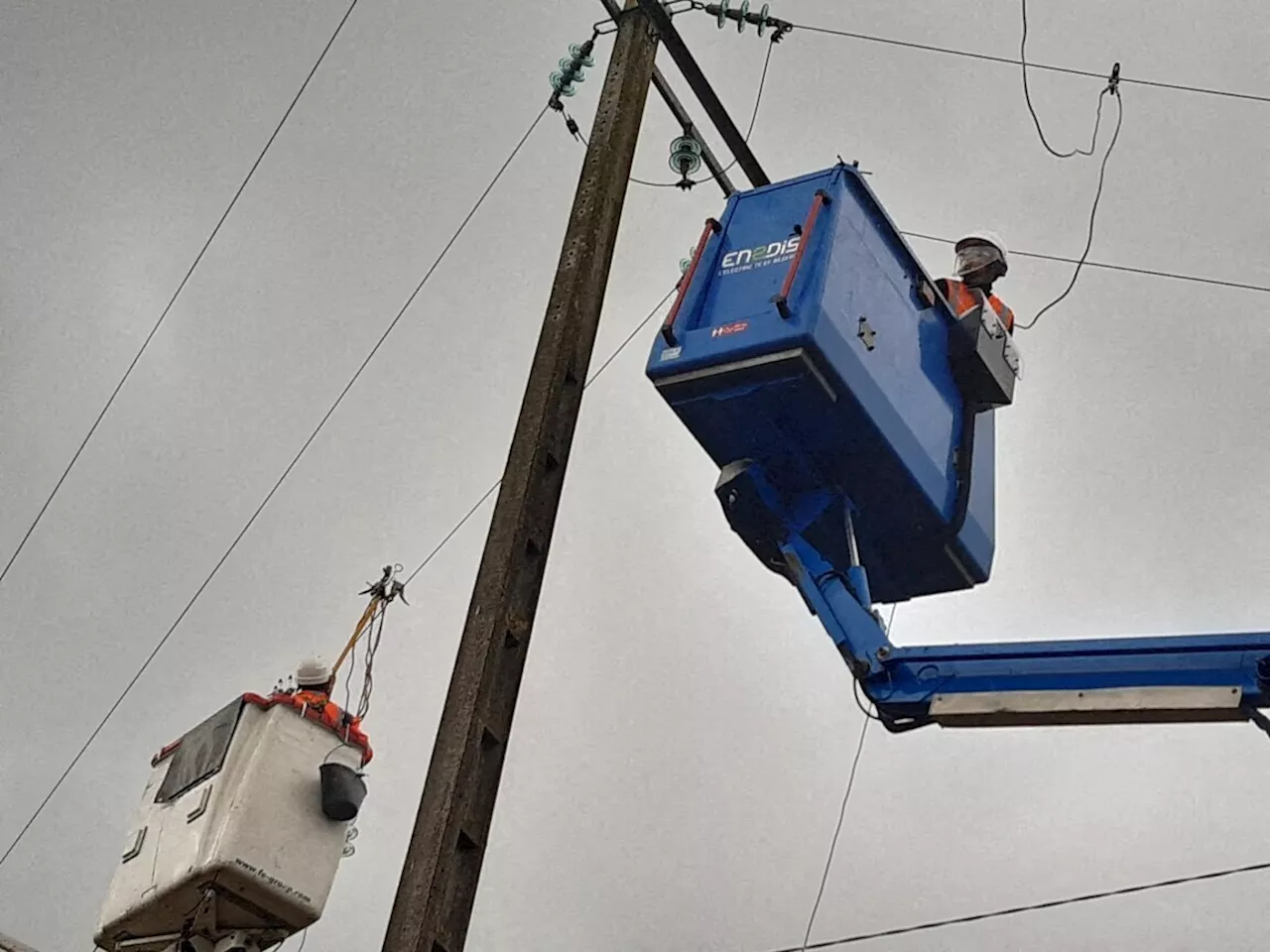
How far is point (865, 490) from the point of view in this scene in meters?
6.24

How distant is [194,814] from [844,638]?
98.7 inches

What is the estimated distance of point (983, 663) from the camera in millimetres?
5668

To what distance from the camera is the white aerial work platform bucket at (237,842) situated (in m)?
6.30

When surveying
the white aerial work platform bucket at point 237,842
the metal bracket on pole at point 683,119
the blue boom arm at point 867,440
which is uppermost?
the metal bracket on pole at point 683,119

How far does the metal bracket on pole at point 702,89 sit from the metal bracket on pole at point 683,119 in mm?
101

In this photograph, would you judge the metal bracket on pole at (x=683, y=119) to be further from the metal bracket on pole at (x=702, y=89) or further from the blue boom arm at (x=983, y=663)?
the blue boom arm at (x=983, y=663)

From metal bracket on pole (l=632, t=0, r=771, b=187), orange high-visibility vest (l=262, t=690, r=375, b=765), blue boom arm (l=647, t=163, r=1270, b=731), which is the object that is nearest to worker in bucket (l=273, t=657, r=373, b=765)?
orange high-visibility vest (l=262, t=690, r=375, b=765)

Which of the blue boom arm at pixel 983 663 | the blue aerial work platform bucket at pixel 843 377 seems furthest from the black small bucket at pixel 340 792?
the blue aerial work platform bucket at pixel 843 377

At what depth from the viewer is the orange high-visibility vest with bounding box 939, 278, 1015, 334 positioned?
6793mm

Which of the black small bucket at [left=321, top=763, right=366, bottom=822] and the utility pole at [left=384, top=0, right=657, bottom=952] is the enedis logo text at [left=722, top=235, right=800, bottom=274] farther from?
the black small bucket at [left=321, top=763, right=366, bottom=822]

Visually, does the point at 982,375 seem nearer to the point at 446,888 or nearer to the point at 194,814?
the point at 446,888

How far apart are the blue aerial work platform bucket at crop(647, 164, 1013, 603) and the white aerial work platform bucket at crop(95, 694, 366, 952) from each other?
1965 mm

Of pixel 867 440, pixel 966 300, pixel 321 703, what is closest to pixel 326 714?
pixel 321 703

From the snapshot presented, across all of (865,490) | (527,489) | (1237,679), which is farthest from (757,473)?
(1237,679)
